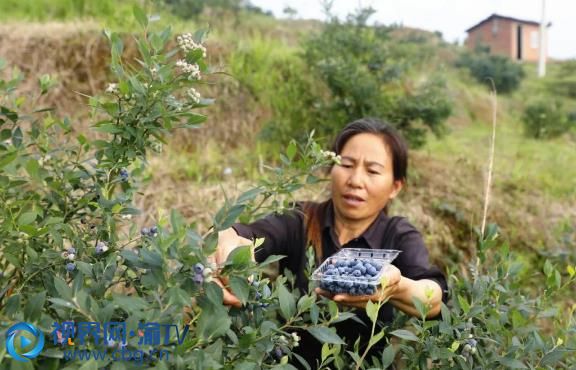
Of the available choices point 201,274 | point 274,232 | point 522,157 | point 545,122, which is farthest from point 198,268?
point 545,122

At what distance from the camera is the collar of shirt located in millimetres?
1491

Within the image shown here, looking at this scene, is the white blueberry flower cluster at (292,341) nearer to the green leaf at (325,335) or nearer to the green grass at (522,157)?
the green leaf at (325,335)

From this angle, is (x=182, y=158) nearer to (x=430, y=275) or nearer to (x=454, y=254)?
(x=454, y=254)

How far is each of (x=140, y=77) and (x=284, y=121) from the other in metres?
2.77

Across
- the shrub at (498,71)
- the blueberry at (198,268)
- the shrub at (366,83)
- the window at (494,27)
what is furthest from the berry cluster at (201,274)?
the window at (494,27)

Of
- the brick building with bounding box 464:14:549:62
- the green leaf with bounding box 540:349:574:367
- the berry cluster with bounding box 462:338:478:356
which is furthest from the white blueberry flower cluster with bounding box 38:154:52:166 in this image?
the brick building with bounding box 464:14:549:62

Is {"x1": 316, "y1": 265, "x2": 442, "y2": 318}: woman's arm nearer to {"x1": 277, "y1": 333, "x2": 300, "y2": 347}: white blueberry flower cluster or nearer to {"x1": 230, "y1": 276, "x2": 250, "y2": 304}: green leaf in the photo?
{"x1": 277, "y1": 333, "x2": 300, "y2": 347}: white blueberry flower cluster

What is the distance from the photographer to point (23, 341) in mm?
590

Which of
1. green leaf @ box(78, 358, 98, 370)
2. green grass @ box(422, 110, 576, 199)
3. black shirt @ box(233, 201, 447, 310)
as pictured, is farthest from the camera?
green grass @ box(422, 110, 576, 199)

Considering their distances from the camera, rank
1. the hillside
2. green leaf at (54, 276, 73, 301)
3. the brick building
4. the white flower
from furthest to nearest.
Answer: the brick building
the hillside
the white flower
green leaf at (54, 276, 73, 301)

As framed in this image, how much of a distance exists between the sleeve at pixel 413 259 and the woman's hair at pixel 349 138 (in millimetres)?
167

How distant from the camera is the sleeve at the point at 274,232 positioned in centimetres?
144

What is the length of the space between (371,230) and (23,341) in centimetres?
105

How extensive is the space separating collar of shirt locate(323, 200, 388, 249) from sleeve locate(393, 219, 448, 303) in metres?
0.05
